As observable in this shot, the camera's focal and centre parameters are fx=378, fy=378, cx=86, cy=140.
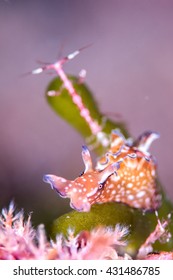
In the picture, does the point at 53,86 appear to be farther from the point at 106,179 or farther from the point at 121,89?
the point at 106,179

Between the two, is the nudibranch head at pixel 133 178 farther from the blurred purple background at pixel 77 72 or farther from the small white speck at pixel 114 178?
the blurred purple background at pixel 77 72

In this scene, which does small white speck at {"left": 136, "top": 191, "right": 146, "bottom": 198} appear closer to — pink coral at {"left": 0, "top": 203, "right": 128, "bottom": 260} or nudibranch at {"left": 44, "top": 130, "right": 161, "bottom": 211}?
nudibranch at {"left": 44, "top": 130, "right": 161, "bottom": 211}

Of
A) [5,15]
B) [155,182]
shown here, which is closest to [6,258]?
[155,182]

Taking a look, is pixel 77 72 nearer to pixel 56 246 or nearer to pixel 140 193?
pixel 140 193

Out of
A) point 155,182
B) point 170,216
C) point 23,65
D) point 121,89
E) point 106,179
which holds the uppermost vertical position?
point 23,65

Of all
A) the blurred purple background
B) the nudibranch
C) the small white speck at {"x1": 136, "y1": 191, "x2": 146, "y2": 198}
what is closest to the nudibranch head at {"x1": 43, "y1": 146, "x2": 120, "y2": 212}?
the nudibranch

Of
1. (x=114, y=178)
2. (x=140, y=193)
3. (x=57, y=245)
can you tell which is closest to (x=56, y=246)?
(x=57, y=245)

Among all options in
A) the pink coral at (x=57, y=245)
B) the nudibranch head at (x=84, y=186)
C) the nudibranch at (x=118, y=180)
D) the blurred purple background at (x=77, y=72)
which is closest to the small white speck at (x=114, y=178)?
the nudibranch at (x=118, y=180)

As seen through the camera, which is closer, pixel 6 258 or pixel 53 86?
pixel 6 258
